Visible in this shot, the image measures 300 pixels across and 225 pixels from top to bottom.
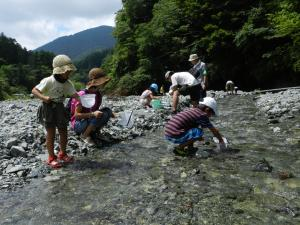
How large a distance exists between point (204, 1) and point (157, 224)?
33.9 metres

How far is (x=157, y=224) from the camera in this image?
14.8ft

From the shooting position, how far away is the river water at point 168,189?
15.6ft

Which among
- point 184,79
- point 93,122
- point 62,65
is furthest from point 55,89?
point 184,79

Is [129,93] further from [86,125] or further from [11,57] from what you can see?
[11,57]

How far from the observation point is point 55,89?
6863 mm

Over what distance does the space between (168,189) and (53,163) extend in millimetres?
2313

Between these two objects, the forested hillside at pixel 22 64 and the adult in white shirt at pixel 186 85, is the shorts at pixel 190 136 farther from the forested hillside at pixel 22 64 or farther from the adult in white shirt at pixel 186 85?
the forested hillside at pixel 22 64

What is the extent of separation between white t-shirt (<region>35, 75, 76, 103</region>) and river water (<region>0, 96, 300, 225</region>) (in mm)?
1257

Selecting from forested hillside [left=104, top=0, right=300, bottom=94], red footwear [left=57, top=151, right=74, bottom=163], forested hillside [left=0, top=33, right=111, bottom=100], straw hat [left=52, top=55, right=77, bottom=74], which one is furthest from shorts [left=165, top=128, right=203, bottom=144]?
forested hillside [left=0, top=33, right=111, bottom=100]

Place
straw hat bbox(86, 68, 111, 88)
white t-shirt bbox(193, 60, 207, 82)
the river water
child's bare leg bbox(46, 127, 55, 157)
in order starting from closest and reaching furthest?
the river water, child's bare leg bbox(46, 127, 55, 157), straw hat bbox(86, 68, 111, 88), white t-shirt bbox(193, 60, 207, 82)

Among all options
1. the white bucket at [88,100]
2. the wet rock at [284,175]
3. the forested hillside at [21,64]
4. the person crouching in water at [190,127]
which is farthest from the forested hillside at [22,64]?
the wet rock at [284,175]

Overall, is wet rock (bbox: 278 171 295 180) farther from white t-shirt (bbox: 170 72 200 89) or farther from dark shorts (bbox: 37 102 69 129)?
white t-shirt (bbox: 170 72 200 89)

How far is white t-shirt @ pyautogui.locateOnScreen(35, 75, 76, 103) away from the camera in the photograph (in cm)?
681

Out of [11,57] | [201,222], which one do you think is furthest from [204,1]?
[11,57]
